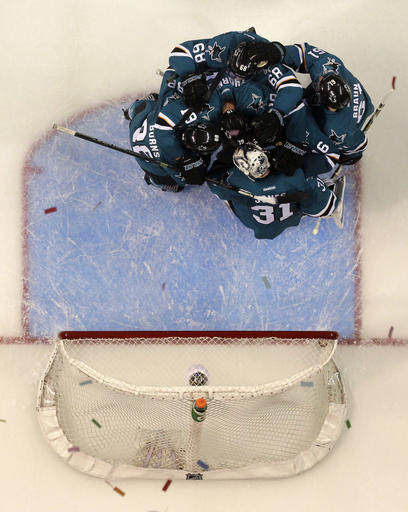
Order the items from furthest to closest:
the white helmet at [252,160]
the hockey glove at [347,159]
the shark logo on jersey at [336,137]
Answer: the hockey glove at [347,159] < the shark logo on jersey at [336,137] < the white helmet at [252,160]

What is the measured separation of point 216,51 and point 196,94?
13.0 inches

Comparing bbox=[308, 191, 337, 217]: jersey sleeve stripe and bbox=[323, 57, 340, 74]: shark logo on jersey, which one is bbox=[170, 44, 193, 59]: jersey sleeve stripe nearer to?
bbox=[323, 57, 340, 74]: shark logo on jersey

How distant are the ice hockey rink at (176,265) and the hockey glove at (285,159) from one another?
0.72m

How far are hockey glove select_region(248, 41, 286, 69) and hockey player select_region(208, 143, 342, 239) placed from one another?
407 millimetres

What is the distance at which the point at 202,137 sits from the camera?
2.55 metres

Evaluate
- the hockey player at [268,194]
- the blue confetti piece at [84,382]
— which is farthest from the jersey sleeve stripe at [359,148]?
the blue confetti piece at [84,382]

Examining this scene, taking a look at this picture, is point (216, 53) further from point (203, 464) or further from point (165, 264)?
point (203, 464)

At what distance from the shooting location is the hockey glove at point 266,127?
8.31 ft

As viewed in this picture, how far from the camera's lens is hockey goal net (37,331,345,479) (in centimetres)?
303

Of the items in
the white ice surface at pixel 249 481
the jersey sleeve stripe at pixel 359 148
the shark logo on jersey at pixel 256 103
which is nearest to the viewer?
the shark logo on jersey at pixel 256 103

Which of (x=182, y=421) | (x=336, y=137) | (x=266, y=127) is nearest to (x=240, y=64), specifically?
(x=266, y=127)

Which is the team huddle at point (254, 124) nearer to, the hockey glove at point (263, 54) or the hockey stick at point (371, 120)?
the hockey glove at point (263, 54)

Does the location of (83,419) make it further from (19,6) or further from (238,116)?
(19,6)

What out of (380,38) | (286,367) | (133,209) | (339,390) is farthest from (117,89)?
(339,390)
